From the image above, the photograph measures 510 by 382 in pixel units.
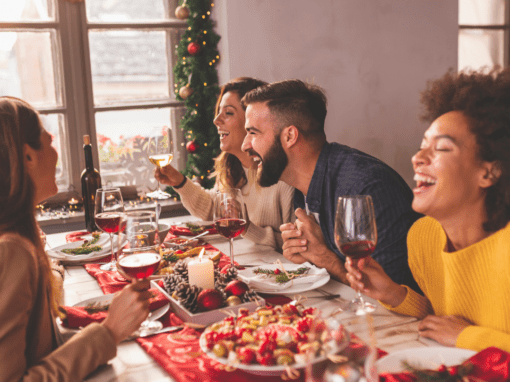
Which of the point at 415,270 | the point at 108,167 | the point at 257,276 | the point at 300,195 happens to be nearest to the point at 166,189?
the point at 108,167

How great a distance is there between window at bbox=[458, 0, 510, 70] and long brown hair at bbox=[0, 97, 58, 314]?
4.43 m

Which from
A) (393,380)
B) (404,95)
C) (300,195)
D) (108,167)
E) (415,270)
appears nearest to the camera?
(393,380)

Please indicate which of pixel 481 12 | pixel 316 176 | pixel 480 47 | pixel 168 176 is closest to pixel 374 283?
pixel 316 176

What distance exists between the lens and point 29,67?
3289 millimetres

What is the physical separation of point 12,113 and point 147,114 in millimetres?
2852

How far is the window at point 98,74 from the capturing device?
3.26 meters

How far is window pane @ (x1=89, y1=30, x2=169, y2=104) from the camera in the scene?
11.3 feet

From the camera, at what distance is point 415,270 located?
128 centimetres

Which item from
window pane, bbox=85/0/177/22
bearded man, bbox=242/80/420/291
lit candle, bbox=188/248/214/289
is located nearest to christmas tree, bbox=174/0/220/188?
window pane, bbox=85/0/177/22

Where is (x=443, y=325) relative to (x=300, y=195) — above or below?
below

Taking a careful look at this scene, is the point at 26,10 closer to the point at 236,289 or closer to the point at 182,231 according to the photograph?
the point at 182,231

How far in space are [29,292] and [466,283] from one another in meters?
0.91

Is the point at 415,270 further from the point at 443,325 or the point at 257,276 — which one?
the point at 257,276

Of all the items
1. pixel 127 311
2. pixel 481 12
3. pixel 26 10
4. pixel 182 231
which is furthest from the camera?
pixel 481 12
